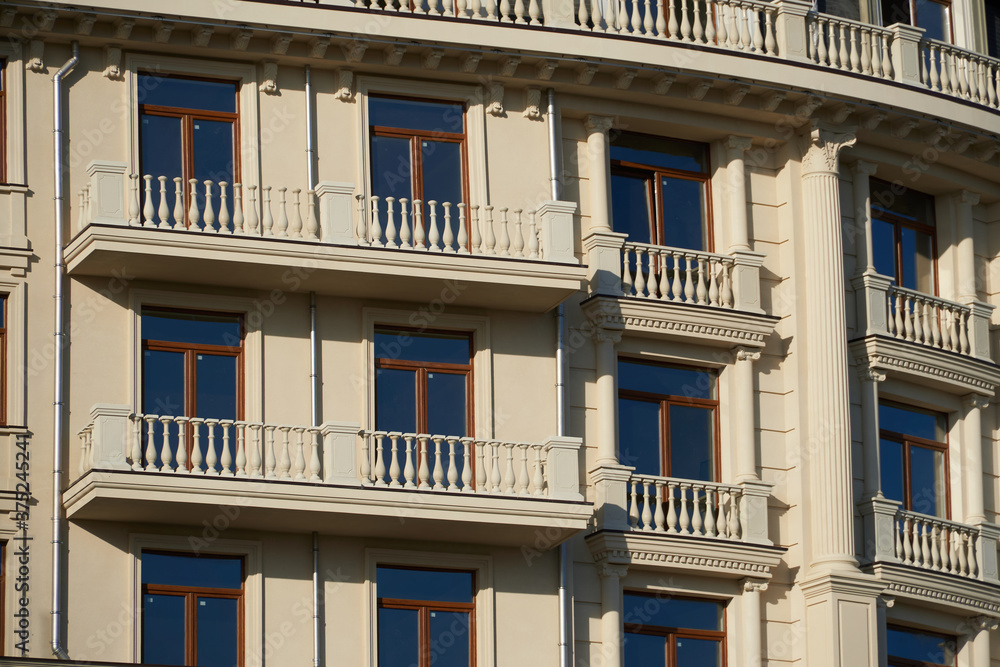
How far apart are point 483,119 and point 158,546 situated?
8483 mm

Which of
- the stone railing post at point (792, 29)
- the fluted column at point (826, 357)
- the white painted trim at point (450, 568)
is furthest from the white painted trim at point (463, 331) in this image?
the stone railing post at point (792, 29)

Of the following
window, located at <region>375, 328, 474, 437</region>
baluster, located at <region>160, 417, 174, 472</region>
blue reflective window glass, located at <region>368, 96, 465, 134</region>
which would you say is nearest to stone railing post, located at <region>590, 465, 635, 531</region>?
window, located at <region>375, 328, 474, 437</region>

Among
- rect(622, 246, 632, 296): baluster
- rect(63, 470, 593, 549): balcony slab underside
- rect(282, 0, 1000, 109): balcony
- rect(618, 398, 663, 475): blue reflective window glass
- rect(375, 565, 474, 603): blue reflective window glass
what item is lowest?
rect(375, 565, 474, 603): blue reflective window glass

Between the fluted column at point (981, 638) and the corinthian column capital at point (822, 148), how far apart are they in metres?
7.57

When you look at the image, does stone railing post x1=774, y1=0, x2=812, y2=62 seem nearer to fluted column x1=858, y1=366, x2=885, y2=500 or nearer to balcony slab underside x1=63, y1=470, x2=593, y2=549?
fluted column x1=858, y1=366, x2=885, y2=500

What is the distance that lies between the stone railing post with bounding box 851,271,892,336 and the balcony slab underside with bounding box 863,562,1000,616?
3892 mm

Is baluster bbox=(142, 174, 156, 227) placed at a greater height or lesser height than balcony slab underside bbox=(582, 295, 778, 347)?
greater

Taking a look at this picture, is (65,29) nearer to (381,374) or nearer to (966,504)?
(381,374)

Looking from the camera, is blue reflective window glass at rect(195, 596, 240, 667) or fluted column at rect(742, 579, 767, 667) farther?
fluted column at rect(742, 579, 767, 667)

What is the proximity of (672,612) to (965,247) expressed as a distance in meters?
8.88

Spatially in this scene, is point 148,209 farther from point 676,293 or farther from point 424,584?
point 676,293

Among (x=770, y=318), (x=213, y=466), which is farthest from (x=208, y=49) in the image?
(x=770, y=318)

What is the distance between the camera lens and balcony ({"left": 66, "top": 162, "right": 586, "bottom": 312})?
30625 millimetres

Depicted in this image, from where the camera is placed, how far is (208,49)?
32.5 metres
